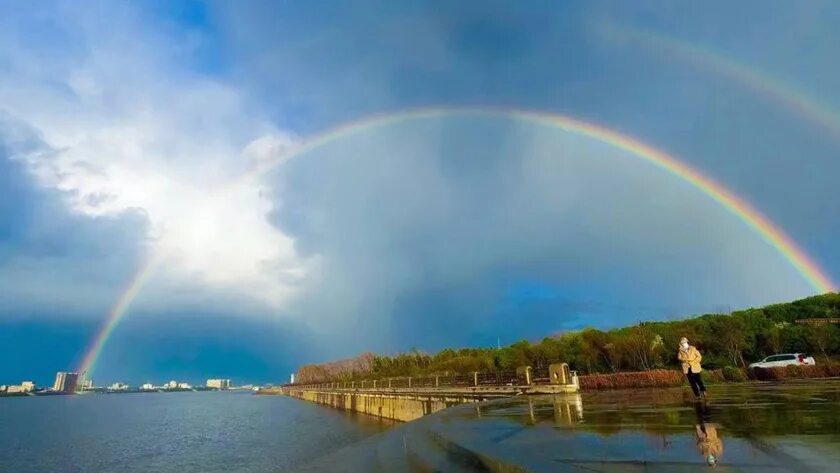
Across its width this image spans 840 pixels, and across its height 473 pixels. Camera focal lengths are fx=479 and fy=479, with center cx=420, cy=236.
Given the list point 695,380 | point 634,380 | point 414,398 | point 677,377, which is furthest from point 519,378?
point 695,380

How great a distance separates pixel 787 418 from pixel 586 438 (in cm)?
470

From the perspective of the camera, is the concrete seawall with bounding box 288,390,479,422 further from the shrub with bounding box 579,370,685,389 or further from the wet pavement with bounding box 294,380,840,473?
→ the wet pavement with bounding box 294,380,840,473

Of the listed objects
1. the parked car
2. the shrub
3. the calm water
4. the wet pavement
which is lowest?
the calm water

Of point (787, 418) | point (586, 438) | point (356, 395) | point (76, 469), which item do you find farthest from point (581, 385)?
point (356, 395)

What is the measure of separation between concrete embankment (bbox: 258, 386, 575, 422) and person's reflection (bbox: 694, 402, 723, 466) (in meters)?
19.6

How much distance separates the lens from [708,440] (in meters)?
7.61

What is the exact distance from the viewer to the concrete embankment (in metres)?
33.6

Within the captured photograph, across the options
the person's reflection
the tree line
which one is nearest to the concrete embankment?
the tree line

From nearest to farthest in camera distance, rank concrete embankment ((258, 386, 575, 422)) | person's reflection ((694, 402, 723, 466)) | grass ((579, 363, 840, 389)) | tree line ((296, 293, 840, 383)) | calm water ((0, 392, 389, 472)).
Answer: person's reflection ((694, 402, 723, 466))
grass ((579, 363, 840, 389))
concrete embankment ((258, 386, 575, 422))
calm water ((0, 392, 389, 472))
tree line ((296, 293, 840, 383))

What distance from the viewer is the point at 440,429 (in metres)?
11.4

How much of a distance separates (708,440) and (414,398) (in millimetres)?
46605

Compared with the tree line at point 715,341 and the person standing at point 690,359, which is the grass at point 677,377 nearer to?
the tree line at point 715,341

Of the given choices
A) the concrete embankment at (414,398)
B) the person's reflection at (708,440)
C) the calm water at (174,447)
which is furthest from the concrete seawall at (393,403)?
the person's reflection at (708,440)

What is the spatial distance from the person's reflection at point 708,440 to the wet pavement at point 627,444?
1cm
